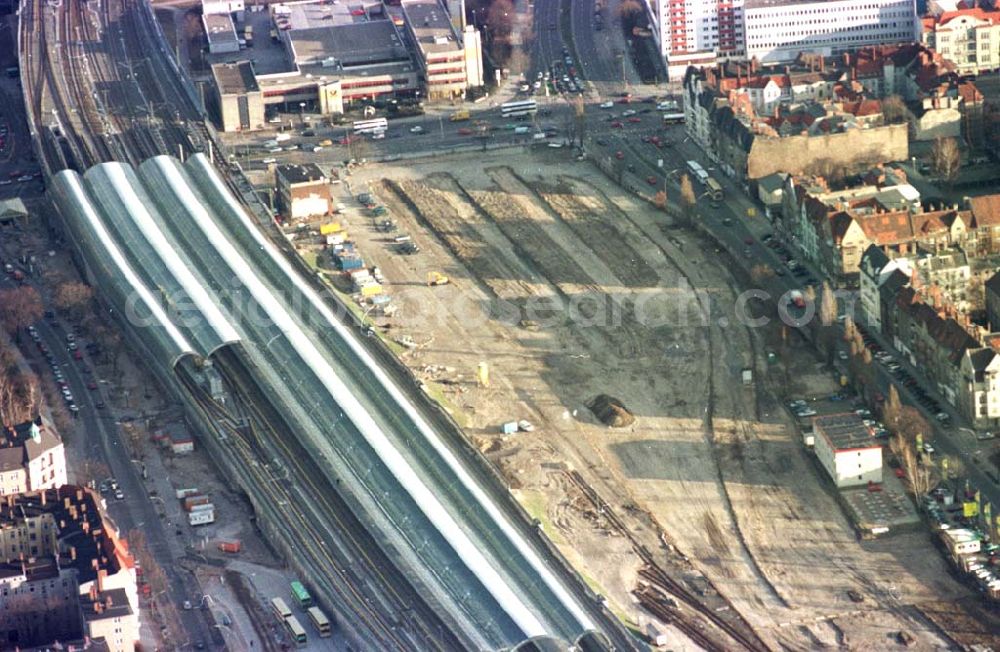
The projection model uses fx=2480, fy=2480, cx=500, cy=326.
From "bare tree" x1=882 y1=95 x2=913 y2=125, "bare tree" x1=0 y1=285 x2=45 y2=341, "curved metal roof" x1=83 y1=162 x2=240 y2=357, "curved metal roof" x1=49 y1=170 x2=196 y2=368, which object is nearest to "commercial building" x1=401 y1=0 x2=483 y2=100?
"curved metal roof" x1=83 y1=162 x2=240 y2=357

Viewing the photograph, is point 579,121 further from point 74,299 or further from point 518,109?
point 74,299

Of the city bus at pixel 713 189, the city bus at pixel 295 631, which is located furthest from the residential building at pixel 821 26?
the city bus at pixel 295 631

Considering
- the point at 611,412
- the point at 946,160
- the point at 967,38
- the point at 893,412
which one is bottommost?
the point at 611,412

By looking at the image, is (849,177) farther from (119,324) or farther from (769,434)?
(119,324)

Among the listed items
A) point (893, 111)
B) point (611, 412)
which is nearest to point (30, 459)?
point (611, 412)

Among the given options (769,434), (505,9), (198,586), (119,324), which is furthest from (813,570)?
(505,9)

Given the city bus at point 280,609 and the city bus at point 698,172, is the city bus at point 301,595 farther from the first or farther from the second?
the city bus at point 698,172
